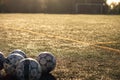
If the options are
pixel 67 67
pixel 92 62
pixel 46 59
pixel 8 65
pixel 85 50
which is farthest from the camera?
pixel 85 50

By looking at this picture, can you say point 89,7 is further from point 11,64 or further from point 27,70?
point 27,70

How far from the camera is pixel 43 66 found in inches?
254

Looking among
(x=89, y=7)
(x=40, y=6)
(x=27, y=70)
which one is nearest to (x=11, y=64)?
(x=27, y=70)

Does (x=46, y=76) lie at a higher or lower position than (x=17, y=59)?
lower

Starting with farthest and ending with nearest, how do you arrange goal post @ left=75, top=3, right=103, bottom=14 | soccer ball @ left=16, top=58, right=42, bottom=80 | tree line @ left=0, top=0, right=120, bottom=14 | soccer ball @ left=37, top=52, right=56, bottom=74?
1. goal post @ left=75, top=3, right=103, bottom=14
2. tree line @ left=0, top=0, right=120, bottom=14
3. soccer ball @ left=37, top=52, right=56, bottom=74
4. soccer ball @ left=16, top=58, right=42, bottom=80

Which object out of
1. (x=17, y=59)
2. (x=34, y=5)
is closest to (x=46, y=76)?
(x=17, y=59)

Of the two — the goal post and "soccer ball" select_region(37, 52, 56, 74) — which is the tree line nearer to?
the goal post

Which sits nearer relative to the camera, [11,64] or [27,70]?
[27,70]

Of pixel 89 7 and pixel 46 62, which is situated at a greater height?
pixel 46 62

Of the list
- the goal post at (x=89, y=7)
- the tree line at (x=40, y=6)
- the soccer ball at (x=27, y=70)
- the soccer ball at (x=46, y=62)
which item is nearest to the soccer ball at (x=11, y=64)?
the soccer ball at (x=27, y=70)

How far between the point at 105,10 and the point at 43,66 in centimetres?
6129

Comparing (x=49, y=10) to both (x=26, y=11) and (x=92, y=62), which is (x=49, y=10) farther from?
(x=92, y=62)

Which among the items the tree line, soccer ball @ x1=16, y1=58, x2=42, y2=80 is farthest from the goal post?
soccer ball @ x1=16, y1=58, x2=42, y2=80

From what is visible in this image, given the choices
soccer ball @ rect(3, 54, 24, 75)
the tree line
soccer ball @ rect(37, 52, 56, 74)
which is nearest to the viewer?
soccer ball @ rect(3, 54, 24, 75)
